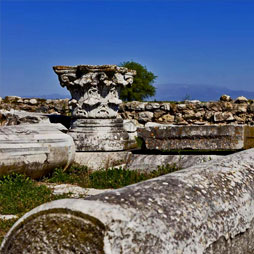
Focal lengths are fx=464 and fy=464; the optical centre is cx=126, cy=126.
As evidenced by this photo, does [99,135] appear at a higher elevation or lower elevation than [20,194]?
higher

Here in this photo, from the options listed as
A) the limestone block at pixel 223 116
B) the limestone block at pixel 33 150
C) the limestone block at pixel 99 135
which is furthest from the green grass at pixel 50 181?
the limestone block at pixel 223 116

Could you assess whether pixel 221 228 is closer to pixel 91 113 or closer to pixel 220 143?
pixel 220 143

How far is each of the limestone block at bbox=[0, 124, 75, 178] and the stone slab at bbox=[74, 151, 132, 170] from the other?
47 cm

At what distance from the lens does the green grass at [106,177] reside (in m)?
6.90

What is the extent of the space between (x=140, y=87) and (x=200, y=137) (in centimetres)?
1989

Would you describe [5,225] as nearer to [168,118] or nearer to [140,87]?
[168,118]

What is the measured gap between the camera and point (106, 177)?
7219 mm

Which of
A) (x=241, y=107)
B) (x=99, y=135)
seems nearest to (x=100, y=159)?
(x=99, y=135)

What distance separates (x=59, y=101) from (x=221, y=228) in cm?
1213

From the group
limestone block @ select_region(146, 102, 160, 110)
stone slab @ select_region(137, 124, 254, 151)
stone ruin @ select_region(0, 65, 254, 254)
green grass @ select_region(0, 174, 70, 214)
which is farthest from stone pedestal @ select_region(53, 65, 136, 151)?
limestone block @ select_region(146, 102, 160, 110)

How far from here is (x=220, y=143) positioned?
24.1 feet

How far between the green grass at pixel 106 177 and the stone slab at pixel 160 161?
179 millimetres

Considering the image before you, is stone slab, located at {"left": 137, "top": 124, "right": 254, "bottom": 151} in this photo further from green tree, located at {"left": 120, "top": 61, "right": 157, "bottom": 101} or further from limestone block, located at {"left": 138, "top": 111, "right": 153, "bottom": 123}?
green tree, located at {"left": 120, "top": 61, "right": 157, "bottom": 101}

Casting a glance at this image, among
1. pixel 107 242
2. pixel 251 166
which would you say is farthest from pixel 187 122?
pixel 107 242
